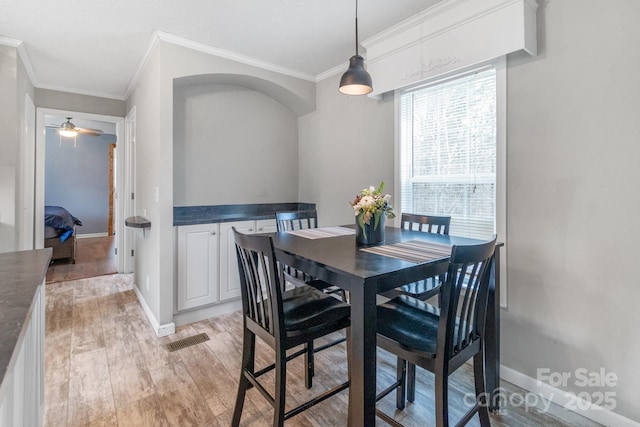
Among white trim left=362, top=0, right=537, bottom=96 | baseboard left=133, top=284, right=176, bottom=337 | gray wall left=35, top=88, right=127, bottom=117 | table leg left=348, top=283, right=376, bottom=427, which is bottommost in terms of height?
baseboard left=133, top=284, right=176, bottom=337

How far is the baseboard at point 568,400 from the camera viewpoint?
1667mm

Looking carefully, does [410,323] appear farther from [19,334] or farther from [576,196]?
[19,334]

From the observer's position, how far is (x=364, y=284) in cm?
117

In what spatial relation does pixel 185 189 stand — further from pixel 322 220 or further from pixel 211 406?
pixel 211 406

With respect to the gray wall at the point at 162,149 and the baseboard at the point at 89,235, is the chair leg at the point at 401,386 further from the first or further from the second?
the baseboard at the point at 89,235

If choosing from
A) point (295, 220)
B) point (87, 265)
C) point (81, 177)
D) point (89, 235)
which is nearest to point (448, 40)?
point (295, 220)

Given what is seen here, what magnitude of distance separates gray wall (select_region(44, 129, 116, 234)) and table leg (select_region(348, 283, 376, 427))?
8767mm

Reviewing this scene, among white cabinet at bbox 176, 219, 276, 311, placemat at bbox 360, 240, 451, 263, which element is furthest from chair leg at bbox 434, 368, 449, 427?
white cabinet at bbox 176, 219, 276, 311

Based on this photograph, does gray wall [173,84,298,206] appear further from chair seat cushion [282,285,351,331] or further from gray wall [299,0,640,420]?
→ gray wall [299,0,640,420]

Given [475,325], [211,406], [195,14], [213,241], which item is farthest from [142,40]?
[475,325]

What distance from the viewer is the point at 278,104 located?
12.8 ft

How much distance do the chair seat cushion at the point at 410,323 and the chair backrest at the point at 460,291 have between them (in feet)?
0.31

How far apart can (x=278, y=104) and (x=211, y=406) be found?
3.20 meters

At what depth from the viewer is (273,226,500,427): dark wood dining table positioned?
3.92ft
